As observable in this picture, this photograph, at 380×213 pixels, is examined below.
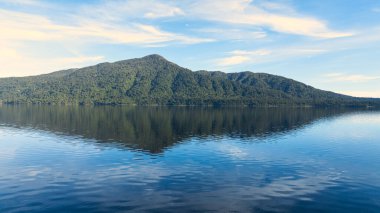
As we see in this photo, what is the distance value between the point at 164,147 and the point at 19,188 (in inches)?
1973

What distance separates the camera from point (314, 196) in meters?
51.0

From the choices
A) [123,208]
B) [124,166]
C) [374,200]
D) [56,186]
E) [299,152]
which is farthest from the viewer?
[299,152]

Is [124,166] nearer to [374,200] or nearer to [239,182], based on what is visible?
[239,182]

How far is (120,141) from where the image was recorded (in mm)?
109000

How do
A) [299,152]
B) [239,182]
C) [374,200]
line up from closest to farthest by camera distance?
[374,200] → [239,182] → [299,152]

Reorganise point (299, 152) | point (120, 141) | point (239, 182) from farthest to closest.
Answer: point (120, 141) → point (299, 152) → point (239, 182)

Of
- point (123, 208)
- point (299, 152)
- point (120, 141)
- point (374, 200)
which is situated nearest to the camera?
point (123, 208)

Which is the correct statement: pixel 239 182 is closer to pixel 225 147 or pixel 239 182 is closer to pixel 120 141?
pixel 225 147

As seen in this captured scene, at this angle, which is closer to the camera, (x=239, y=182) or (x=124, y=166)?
(x=239, y=182)

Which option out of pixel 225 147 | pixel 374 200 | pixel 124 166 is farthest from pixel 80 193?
pixel 225 147

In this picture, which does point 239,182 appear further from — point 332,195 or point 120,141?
point 120,141

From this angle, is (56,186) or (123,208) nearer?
(123,208)

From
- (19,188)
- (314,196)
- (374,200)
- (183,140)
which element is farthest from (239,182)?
(183,140)

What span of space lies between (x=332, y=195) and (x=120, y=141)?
2959 inches
